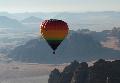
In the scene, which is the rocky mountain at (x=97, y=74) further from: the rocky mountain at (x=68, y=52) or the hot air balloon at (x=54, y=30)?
the rocky mountain at (x=68, y=52)

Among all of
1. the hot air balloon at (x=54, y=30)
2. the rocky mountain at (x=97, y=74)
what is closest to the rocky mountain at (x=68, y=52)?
the rocky mountain at (x=97, y=74)

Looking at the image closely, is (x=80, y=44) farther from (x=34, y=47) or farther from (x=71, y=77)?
(x=71, y=77)

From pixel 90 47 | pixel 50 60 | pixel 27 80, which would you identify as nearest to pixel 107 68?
pixel 27 80

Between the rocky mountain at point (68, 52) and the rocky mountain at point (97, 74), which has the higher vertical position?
the rocky mountain at point (97, 74)

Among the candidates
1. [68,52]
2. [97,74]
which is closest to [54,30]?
[97,74]

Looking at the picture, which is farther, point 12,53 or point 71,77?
point 12,53

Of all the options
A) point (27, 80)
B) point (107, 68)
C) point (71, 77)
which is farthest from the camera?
point (27, 80)

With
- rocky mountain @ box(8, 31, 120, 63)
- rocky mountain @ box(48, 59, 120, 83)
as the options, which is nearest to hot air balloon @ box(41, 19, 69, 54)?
rocky mountain @ box(48, 59, 120, 83)

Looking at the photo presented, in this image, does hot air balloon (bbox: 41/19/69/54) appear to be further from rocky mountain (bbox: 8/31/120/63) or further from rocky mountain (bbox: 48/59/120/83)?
rocky mountain (bbox: 8/31/120/63)
